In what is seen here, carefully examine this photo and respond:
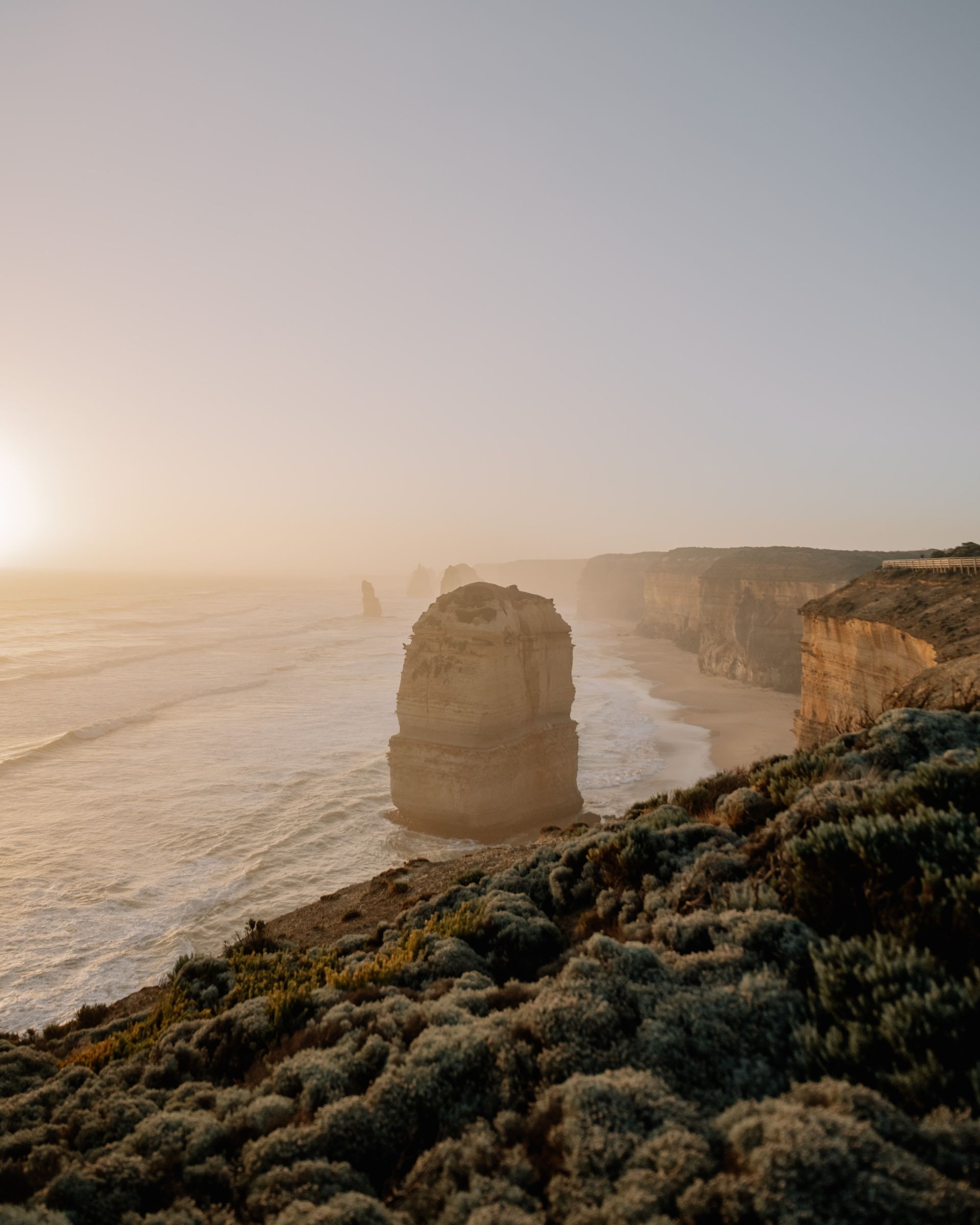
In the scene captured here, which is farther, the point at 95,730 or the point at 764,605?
the point at 764,605

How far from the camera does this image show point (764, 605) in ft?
173

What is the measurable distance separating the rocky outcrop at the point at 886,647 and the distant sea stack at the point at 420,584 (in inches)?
6379

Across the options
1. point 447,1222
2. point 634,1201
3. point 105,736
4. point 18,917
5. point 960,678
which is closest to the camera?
point 634,1201

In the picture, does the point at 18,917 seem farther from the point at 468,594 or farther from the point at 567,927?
the point at 567,927

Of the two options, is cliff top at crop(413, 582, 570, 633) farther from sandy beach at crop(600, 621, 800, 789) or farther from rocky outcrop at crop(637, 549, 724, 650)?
rocky outcrop at crop(637, 549, 724, 650)

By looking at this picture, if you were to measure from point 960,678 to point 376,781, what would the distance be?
2110cm

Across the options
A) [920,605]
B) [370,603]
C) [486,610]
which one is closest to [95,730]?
[486,610]

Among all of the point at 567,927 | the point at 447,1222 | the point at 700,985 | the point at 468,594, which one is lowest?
the point at 567,927

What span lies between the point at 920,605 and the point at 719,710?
25.1m

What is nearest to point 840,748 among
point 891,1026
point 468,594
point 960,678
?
point 960,678

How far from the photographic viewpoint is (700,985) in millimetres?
5094

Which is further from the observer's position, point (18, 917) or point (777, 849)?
point (18, 917)

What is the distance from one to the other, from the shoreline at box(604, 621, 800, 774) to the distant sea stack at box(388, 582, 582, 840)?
5.40 m

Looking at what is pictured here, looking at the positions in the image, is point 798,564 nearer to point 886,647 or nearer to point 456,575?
point 886,647
